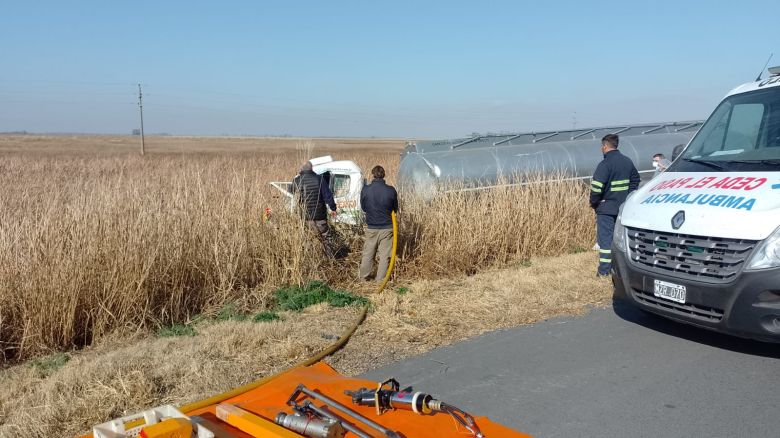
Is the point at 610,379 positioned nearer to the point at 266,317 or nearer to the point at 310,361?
the point at 310,361

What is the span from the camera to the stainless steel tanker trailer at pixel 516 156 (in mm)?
12656

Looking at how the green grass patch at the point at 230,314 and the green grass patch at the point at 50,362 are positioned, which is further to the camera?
the green grass patch at the point at 230,314

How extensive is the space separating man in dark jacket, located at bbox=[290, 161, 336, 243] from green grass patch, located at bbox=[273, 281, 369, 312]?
115 cm

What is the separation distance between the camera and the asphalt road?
414 centimetres

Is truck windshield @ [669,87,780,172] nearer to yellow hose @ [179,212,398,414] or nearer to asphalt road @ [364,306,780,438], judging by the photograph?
asphalt road @ [364,306,780,438]

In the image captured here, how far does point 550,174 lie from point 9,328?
9666mm

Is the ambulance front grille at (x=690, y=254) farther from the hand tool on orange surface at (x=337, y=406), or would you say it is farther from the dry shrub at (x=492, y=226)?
the dry shrub at (x=492, y=226)

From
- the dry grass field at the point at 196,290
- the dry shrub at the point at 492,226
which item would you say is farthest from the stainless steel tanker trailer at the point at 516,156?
the dry grass field at the point at 196,290

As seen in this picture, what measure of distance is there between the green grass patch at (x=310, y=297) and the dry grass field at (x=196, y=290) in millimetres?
188

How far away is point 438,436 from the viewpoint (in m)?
2.79

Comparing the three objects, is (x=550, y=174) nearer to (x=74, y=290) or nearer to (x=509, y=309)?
(x=509, y=309)

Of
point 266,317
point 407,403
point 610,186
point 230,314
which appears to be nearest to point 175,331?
point 230,314

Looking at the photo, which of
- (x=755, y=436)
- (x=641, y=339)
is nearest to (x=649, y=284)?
(x=641, y=339)

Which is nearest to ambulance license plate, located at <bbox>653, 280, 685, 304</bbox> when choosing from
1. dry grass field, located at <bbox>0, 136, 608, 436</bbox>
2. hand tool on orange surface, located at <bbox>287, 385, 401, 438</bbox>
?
dry grass field, located at <bbox>0, 136, 608, 436</bbox>
